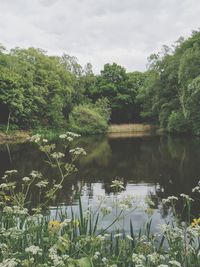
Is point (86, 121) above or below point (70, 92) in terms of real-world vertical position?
below

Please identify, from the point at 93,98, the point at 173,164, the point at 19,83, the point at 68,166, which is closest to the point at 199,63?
the point at 173,164

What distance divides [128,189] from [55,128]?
122ft

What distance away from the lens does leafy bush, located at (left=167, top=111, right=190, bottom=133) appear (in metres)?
41.7

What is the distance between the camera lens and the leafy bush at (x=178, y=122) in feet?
137

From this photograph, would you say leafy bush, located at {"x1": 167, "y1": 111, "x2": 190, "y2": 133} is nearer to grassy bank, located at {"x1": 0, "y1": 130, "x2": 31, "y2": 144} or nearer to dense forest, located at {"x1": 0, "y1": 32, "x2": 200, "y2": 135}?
dense forest, located at {"x1": 0, "y1": 32, "x2": 200, "y2": 135}

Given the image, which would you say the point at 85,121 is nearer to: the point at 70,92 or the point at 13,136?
the point at 70,92

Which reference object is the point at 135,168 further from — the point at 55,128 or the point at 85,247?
the point at 55,128

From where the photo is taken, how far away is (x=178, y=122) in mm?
42594

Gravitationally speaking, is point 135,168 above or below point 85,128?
below

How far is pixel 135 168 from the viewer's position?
58.0 ft

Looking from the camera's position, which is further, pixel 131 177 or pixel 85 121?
pixel 85 121

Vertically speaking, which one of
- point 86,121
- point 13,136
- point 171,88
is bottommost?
point 13,136

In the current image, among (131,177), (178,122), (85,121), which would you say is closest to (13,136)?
(85,121)

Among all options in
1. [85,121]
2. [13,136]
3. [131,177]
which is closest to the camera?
[131,177]
